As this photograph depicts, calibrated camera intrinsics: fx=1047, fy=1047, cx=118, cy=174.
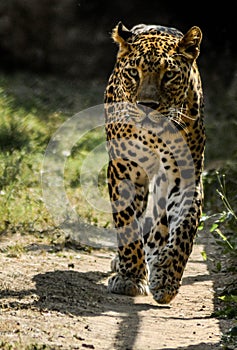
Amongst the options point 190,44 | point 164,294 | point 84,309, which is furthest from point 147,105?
point 84,309

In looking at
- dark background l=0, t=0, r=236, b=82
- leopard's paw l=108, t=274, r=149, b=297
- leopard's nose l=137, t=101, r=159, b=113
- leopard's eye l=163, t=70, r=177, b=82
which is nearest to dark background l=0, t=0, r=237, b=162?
dark background l=0, t=0, r=236, b=82

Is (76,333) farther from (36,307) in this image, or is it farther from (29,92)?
(29,92)

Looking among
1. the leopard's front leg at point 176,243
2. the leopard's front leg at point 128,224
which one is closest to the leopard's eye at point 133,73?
the leopard's front leg at point 128,224

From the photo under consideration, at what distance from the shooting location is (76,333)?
5848 mm

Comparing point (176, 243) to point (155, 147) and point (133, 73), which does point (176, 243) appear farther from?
point (133, 73)

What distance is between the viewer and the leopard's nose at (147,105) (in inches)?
273

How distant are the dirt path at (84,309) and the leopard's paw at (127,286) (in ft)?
0.23

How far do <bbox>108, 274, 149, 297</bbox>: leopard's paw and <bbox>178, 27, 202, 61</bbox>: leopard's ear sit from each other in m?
1.65

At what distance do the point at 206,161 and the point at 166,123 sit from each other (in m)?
5.36

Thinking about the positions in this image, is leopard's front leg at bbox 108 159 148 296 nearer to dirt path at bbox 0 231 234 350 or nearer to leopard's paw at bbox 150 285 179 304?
dirt path at bbox 0 231 234 350

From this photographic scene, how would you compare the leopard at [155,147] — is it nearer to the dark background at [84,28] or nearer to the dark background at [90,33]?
the dark background at [90,33]

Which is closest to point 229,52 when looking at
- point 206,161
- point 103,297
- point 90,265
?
point 206,161

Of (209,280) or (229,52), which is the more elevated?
(229,52)

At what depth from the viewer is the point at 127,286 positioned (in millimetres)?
7465
